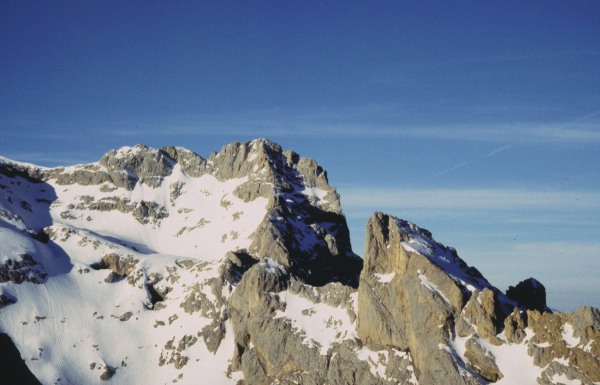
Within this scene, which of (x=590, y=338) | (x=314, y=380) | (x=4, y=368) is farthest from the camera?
(x=314, y=380)

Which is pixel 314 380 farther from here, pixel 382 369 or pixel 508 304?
pixel 508 304

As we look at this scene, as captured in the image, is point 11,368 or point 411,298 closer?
point 11,368

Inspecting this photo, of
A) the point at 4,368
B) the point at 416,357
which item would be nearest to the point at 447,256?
the point at 416,357

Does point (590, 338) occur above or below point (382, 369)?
above

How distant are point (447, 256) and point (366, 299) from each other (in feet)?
87.7

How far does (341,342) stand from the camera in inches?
7377

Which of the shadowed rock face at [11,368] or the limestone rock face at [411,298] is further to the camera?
the limestone rock face at [411,298]

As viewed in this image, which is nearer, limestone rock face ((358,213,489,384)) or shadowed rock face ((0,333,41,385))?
shadowed rock face ((0,333,41,385))

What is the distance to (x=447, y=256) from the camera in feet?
641

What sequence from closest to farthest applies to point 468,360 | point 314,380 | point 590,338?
point 590,338, point 468,360, point 314,380

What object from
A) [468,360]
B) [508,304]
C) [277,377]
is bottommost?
[277,377]

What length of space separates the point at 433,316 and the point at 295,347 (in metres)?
44.4

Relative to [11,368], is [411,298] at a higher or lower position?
higher

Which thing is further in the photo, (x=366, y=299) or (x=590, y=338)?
(x=366, y=299)
